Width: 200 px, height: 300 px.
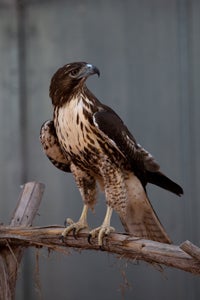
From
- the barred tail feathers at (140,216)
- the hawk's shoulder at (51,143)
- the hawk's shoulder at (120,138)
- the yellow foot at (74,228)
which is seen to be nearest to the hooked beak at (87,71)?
the hawk's shoulder at (120,138)

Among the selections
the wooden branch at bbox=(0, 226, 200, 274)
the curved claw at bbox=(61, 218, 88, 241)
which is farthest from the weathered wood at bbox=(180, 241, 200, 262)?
the curved claw at bbox=(61, 218, 88, 241)

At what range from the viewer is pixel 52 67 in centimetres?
411

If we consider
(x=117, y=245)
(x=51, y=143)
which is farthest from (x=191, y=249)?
(x=51, y=143)

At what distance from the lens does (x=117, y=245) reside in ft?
8.72

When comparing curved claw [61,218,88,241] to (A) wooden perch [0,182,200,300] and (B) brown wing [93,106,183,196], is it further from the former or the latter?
(B) brown wing [93,106,183,196]

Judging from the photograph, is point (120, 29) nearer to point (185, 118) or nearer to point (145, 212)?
point (185, 118)

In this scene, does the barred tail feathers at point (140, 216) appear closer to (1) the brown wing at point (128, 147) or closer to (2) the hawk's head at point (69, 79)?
(1) the brown wing at point (128, 147)

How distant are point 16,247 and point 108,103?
4.54 feet

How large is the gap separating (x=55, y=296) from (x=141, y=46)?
1.59 metres

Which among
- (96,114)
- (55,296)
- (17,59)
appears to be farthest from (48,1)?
(55,296)

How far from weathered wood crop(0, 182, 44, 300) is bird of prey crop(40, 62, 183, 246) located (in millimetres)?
181

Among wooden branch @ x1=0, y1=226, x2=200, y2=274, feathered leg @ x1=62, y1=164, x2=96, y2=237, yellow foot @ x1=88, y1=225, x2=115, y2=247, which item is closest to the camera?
wooden branch @ x1=0, y1=226, x2=200, y2=274

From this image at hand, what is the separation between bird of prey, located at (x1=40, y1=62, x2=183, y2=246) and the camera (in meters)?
2.82

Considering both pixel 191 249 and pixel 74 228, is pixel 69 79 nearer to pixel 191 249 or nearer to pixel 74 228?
pixel 74 228
